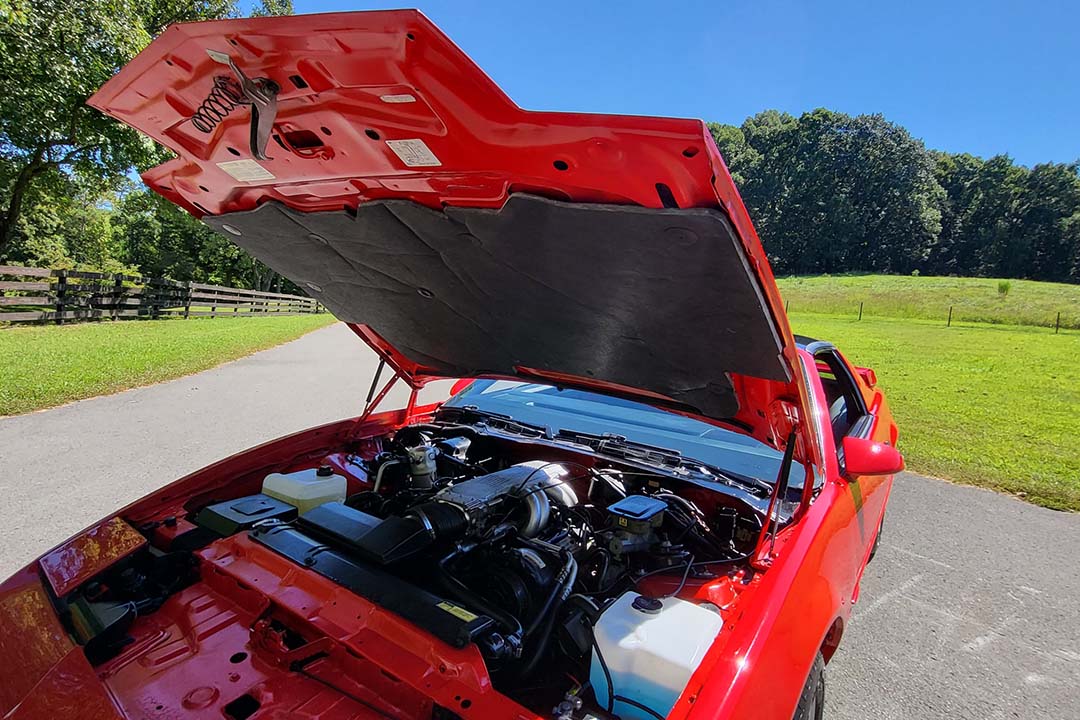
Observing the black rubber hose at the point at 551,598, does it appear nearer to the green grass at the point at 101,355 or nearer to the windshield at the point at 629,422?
the windshield at the point at 629,422

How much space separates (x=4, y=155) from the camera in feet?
38.5

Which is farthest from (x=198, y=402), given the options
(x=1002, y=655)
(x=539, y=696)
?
(x=1002, y=655)

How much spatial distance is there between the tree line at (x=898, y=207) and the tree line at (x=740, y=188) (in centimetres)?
17

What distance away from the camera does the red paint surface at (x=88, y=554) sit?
1.76 metres

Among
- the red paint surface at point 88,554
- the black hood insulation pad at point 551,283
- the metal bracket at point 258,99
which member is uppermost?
the metal bracket at point 258,99

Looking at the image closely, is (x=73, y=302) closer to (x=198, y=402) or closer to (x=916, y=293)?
(x=198, y=402)

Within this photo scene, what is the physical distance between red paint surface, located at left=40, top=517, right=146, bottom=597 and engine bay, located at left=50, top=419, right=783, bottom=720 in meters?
0.03

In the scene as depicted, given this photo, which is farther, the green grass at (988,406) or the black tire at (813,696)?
the green grass at (988,406)

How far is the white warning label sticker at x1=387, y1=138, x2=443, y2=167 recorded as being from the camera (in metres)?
1.36

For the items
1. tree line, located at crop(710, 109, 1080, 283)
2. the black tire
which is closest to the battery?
the black tire

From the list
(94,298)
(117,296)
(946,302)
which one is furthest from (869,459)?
(946,302)

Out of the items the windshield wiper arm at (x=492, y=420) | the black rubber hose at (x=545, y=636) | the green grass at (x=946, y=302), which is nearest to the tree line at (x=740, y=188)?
the windshield wiper arm at (x=492, y=420)

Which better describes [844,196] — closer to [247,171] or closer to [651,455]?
[651,455]

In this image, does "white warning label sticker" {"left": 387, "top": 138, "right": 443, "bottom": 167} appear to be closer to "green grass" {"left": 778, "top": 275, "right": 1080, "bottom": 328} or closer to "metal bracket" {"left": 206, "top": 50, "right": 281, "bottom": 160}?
"metal bracket" {"left": 206, "top": 50, "right": 281, "bottom": 160}
